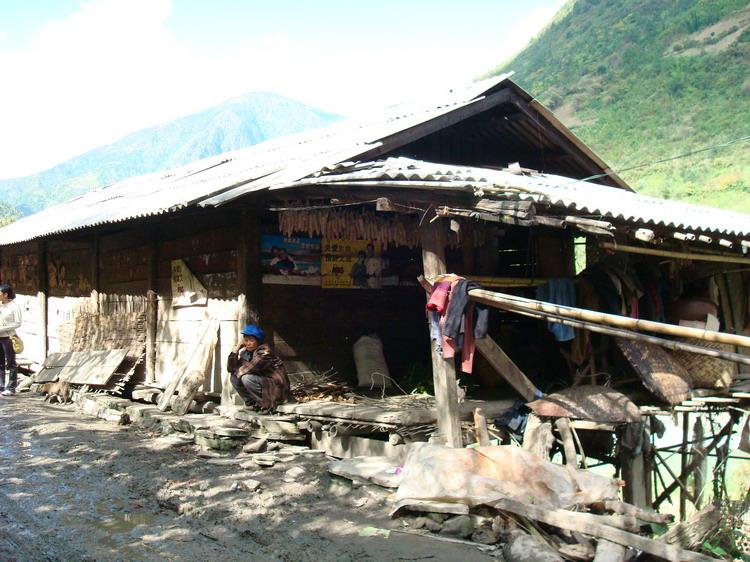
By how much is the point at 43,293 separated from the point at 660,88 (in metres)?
45.5

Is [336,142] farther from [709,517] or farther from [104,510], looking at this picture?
[709,517]

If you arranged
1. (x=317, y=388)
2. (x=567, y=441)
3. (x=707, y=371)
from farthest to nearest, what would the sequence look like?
(x=317, y=388)
(x=707, y=371)
(x=567, y=441)

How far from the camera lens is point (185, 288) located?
978 cm

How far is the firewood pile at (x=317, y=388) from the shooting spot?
27.7 ft

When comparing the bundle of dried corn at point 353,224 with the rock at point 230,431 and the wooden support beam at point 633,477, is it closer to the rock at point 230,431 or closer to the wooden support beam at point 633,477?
the rock at point 230,431

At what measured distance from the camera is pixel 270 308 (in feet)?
28.3

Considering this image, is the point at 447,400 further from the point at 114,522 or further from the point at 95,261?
the point at 95,261

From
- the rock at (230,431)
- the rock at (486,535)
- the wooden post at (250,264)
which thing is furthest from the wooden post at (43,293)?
the rock at (486,535)

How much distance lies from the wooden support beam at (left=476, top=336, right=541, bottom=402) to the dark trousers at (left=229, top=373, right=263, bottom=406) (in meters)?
2.75

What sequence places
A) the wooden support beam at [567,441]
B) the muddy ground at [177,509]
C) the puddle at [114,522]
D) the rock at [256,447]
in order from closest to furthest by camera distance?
the muddy ground at [177,509] < the puddle at [114,522] < the wooden support beam at [567,441] < the rock at [256,447]

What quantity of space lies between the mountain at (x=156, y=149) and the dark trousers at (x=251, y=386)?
9817 cm

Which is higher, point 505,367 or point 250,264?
point 250,264

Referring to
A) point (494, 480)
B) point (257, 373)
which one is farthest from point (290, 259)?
point (494, 480)

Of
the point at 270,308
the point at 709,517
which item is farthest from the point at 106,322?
the point at 709,517
